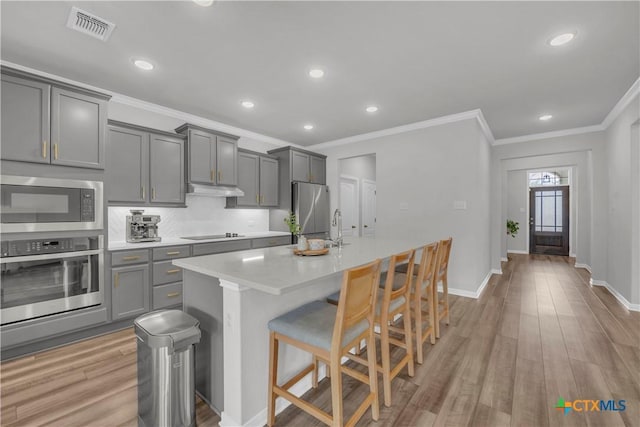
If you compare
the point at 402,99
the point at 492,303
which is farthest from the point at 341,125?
the point at 492,303

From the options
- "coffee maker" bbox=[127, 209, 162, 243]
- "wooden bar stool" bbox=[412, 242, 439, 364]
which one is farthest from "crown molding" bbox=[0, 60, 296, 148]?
"wooden bar stool" bbox=[412, 242, 439, 364]

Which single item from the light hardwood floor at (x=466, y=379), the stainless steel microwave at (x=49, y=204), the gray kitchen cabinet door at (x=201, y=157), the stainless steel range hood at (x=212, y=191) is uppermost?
the gray kitchen cabinet door at (x=201, y=157)

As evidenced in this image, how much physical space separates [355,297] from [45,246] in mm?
2806

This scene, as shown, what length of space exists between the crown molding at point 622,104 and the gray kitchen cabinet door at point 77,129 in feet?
18.7

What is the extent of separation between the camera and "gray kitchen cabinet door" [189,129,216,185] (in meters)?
3.76

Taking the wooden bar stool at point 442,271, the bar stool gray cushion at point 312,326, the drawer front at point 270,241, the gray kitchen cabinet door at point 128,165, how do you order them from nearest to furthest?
1. the bar stool gray cushion at point 312,326
2. the wooden bar stool at point 442,271
3. the gray kitchen cabinet door at point 128,165
4. the drawer front at point 270,241

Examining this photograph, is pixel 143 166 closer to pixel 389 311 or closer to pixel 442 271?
pixel 389 311

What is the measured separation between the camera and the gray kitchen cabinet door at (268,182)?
481cm

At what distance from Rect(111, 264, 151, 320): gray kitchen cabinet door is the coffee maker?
450 mm

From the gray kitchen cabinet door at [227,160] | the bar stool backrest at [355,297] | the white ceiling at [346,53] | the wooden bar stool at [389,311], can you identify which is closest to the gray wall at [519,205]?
the white ceiling at [346,53]

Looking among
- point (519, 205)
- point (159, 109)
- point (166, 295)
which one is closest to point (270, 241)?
point (166, 295)

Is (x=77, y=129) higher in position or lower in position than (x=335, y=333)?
higher

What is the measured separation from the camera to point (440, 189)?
4.27 metres

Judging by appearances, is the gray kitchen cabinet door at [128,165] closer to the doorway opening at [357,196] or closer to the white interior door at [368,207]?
the doorway opening at [357,196]
